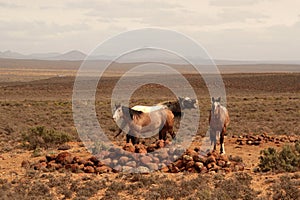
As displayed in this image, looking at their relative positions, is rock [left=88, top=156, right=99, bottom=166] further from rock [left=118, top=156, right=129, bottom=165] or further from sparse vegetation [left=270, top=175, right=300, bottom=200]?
sparse vegetation [left=270, top=175, right=300, bottom=200]

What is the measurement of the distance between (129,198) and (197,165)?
252 centimetres

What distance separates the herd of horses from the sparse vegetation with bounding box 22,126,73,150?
3.80m

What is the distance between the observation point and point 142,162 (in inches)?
411

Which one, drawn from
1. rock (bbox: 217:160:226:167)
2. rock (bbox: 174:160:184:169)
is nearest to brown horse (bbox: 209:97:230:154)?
rock (bbox: 217:160:226:167)

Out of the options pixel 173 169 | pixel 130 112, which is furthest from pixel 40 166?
pixel 173 169

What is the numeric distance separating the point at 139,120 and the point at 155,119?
81 centimetres

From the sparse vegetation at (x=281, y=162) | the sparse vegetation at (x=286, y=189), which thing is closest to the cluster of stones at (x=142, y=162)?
the sparse vegetation at (x=281, y=162)

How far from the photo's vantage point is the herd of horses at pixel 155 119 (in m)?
12.2

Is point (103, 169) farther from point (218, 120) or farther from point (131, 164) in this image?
point (218, 120)

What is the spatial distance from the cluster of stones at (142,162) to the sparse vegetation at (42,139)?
372cm

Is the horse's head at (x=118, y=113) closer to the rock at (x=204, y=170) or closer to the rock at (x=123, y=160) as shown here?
the rock at (x=123, y=160)

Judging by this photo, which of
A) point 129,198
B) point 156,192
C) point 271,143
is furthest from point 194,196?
point 271,143

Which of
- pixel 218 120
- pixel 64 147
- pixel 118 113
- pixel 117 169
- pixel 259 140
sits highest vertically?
pixel 118 113

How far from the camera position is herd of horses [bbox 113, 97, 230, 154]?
40.2 feet
